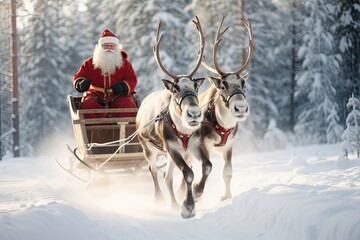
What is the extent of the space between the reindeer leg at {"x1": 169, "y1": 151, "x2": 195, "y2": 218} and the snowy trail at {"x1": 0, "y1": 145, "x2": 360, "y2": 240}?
12 centimetres

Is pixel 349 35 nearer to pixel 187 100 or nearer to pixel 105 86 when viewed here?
pixel 105 86

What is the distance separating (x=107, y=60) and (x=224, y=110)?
12.3ft

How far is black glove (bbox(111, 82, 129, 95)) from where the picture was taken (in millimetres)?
8727

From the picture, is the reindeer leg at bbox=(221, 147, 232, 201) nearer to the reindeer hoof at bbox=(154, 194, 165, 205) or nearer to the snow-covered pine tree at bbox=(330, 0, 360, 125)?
the reindeer hoof at bbox=(154, 194, 165, 205)

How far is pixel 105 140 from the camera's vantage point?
8.75 meters

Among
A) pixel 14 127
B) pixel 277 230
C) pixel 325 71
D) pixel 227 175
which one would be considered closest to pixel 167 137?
pixel 227 175

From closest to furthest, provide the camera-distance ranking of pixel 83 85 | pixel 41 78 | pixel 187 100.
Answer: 1. pixel 187 100
2. pixel 83 85
3. pixel 41 78

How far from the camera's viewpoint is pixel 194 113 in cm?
557

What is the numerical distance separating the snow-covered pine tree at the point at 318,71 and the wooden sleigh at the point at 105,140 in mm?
16820

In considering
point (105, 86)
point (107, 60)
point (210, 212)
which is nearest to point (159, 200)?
point (210, 212)

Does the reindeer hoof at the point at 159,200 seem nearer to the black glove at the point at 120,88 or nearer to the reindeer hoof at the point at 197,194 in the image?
the reindeer hoof at the point at 197,194

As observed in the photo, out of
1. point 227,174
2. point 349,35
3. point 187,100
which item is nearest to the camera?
point 187,100

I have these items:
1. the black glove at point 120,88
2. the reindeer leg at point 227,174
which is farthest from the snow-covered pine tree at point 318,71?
the reindeer leg at point 227,174

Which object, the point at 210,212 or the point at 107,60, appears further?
the point at 107,60
